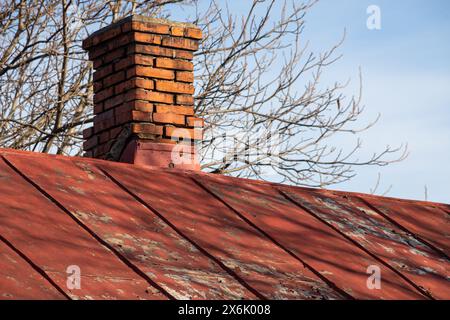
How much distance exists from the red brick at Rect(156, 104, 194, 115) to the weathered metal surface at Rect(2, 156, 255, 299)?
53.2 inches

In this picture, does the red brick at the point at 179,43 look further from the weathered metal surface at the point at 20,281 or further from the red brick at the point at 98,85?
the weathered metal surface at the point at 20,281

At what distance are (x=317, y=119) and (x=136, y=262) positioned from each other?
9982 millimetres

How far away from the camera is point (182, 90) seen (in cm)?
910

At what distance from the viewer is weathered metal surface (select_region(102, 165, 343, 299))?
6.52 meters

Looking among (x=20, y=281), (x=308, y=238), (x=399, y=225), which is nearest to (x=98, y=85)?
(x=308, y=238)

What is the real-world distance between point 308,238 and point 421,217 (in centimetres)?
163

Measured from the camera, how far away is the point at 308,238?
24.9ft

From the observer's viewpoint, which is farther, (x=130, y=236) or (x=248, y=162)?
(x=248, y=162)

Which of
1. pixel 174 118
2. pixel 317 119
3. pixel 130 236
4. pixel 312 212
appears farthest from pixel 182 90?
pixel 317 119

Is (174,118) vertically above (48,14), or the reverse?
(48,14)

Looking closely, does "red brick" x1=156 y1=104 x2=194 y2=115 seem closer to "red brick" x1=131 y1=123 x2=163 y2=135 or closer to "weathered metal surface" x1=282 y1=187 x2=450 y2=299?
"red brick" x1=131 y1=123 x2=163 y2=135

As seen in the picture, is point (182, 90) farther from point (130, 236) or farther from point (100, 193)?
point (130, 236)

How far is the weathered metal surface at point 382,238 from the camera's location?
24.4 feet
